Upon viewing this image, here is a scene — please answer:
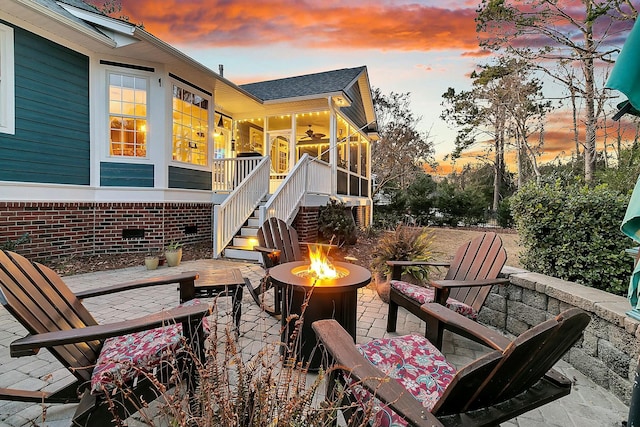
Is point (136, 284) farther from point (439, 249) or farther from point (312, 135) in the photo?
point (312, 135)

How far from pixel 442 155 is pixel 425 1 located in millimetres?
14896

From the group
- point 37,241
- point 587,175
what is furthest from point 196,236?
point 587,175

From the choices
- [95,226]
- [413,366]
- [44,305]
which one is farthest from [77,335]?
[95,226]

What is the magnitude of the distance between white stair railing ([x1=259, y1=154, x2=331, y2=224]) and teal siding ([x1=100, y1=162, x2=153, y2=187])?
2.75 metres

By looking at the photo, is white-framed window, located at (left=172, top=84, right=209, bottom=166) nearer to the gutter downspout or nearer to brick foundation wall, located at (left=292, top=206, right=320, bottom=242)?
brick foundation wall, located at (left=292, top=206, right=320, bottom=242)

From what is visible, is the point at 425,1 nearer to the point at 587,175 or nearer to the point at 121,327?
the point at 587,175

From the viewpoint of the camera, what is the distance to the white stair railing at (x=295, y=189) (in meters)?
6.29

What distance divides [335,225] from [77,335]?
639cm

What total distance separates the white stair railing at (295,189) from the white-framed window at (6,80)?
14.8 feet

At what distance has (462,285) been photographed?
2451mm

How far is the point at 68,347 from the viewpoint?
1650 millimetres

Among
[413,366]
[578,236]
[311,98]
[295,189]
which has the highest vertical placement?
[311,98]

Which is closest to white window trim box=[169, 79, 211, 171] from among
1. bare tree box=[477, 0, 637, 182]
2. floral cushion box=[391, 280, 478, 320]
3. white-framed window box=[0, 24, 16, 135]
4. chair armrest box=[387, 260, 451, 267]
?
white-framed window box=[0, 24, 16, 135]

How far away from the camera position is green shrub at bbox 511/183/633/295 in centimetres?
279
